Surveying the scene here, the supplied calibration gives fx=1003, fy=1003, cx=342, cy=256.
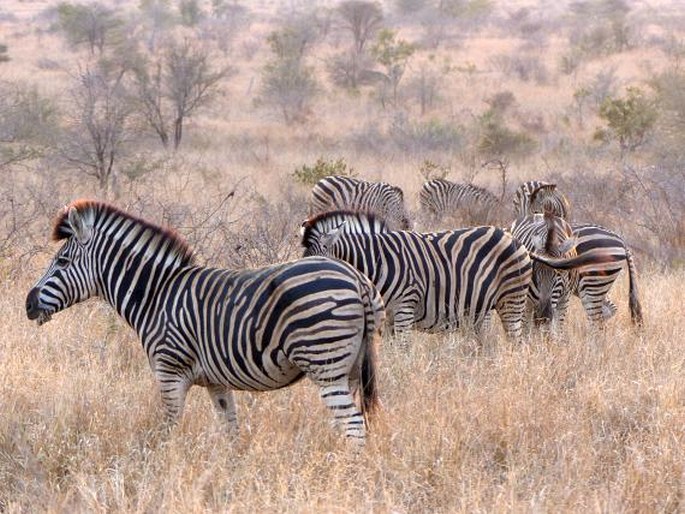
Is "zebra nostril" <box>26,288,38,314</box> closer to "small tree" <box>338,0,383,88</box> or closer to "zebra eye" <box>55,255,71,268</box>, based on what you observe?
"zebra eye" <box>55,255,71,268</box>

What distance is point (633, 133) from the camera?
19281 millimetres

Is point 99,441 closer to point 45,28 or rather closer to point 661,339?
point 661,339

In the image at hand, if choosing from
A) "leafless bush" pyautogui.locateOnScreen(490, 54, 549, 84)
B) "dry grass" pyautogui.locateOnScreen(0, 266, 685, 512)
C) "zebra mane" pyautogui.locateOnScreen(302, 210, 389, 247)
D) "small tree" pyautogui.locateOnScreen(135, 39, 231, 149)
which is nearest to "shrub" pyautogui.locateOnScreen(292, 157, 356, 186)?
"small tree" pyautogui.locateOnScreen(135, 39, 231, 149)

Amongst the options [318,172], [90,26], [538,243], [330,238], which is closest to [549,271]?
[538,243]

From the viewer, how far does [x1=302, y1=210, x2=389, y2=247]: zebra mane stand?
6.62 meters

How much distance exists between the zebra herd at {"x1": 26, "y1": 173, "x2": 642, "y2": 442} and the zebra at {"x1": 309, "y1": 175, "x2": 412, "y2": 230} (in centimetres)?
525

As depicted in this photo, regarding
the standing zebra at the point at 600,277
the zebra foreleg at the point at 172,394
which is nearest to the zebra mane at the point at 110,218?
the zebra foreleg at the point at 172,394

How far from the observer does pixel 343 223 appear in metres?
6.69

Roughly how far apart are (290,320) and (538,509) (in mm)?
1369

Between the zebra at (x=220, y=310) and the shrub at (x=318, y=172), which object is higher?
the zebra at (x=220, y=310)

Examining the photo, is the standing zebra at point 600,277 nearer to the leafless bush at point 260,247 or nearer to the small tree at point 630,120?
the leafless bush at point 260,247

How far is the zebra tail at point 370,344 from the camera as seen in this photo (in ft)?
15.4

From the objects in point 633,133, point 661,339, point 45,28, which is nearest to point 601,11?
point 45,28

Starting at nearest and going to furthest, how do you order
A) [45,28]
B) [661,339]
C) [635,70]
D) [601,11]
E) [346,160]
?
[661,339]
[346,160]
[635,70]
[45,28]
[601,11]
